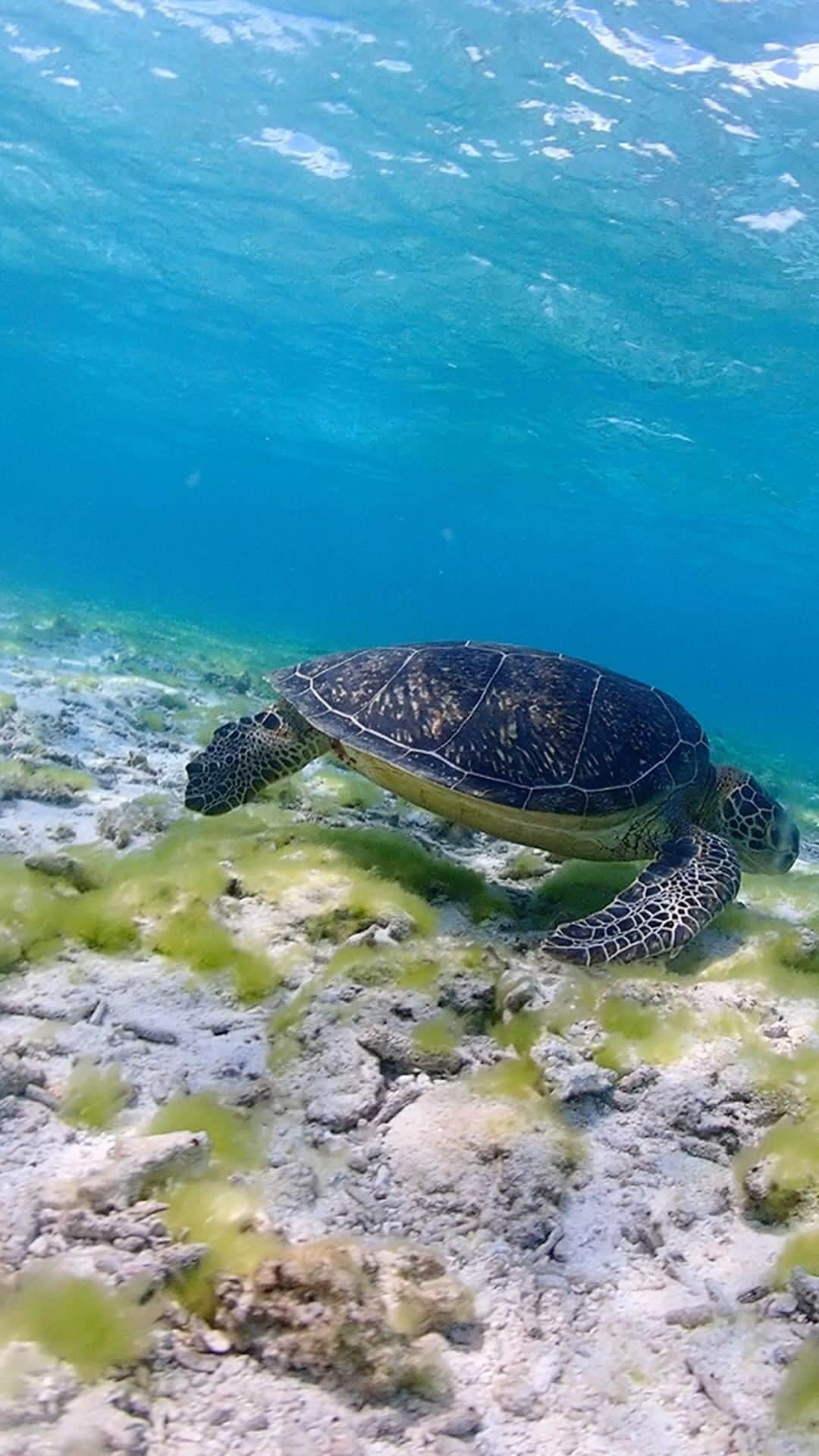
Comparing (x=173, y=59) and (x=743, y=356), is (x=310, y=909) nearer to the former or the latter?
(x=173, y=59)

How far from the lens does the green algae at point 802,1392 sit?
79.9 inches

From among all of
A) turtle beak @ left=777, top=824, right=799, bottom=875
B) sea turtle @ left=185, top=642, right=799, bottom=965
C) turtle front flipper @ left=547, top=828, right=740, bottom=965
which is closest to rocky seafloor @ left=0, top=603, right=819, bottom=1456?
turtle front flipper @ left=547, top=828, right=740, bottom=965

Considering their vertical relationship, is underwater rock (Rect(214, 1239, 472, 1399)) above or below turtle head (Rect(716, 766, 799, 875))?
above

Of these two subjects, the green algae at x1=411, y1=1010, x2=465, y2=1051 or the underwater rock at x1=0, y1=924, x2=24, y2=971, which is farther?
the underwater rock at x1=0, y1=924, x2=24, y2=971

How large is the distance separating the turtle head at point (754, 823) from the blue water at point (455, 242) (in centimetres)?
1436

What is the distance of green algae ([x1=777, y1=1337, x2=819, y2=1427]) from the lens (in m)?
2.03

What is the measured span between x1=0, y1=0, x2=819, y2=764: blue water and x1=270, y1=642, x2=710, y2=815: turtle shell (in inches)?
560

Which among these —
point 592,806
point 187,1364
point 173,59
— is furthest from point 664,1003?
point 173,59

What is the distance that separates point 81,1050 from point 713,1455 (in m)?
2.39

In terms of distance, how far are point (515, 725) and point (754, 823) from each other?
184cm

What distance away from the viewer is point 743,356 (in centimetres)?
2444

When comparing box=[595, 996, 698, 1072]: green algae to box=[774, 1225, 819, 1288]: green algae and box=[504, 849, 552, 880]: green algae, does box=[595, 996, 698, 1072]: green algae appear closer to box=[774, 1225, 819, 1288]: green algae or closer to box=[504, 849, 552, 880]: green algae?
box=[774, 1225, 819, 1288]: green algae

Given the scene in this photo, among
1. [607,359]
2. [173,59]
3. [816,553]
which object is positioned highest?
[173,59]

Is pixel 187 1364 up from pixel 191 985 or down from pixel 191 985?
up
